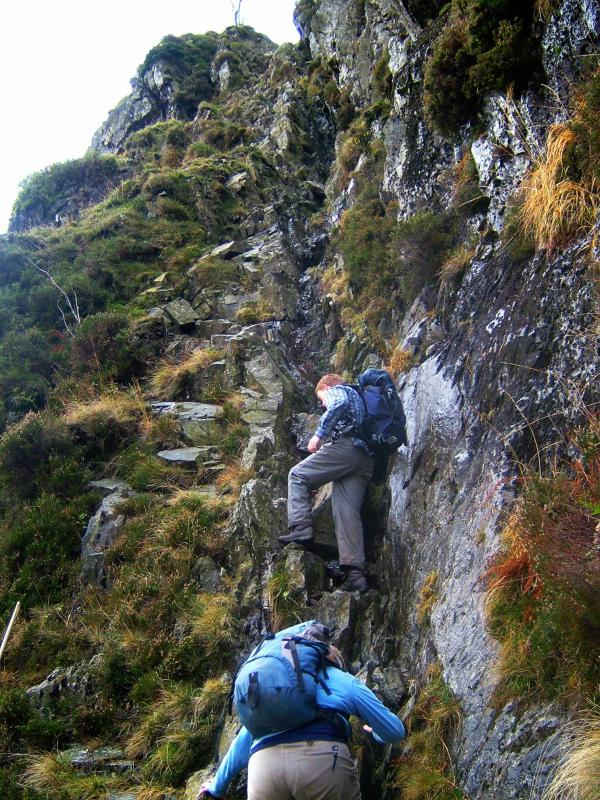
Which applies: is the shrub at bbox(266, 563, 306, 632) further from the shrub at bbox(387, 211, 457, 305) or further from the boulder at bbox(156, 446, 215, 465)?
the shrub at bbox(387, 211, 457, 305)

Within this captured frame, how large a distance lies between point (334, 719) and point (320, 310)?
34.8 feet

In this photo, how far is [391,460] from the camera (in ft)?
25.8

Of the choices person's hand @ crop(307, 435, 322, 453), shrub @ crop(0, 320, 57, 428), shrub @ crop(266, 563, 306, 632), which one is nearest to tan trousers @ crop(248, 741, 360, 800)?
shrub @ crop(266, 563, 306, 632)

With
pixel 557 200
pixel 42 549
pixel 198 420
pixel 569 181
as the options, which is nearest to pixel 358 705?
pixel 557 200

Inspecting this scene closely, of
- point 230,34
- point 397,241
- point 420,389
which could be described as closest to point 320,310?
point 397,241

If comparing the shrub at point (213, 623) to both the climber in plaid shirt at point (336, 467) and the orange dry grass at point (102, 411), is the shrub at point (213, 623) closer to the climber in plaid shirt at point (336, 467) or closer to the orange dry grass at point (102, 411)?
the climber in plaid shirt at point (336, 467)

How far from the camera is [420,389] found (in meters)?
7.59

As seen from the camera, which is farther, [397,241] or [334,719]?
[397,241]

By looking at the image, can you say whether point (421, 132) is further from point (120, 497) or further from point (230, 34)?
point (230, 34)

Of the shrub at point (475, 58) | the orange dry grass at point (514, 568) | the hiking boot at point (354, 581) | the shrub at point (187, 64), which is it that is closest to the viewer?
the orange dry grass at point (514, 568)

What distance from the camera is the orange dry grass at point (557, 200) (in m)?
5.45

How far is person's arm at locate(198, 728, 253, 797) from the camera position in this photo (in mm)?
4418

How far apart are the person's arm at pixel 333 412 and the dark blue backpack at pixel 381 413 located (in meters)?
0.27

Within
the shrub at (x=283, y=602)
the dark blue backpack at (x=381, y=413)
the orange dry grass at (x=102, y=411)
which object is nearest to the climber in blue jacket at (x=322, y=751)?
the shrub at (x=283, y=602)
